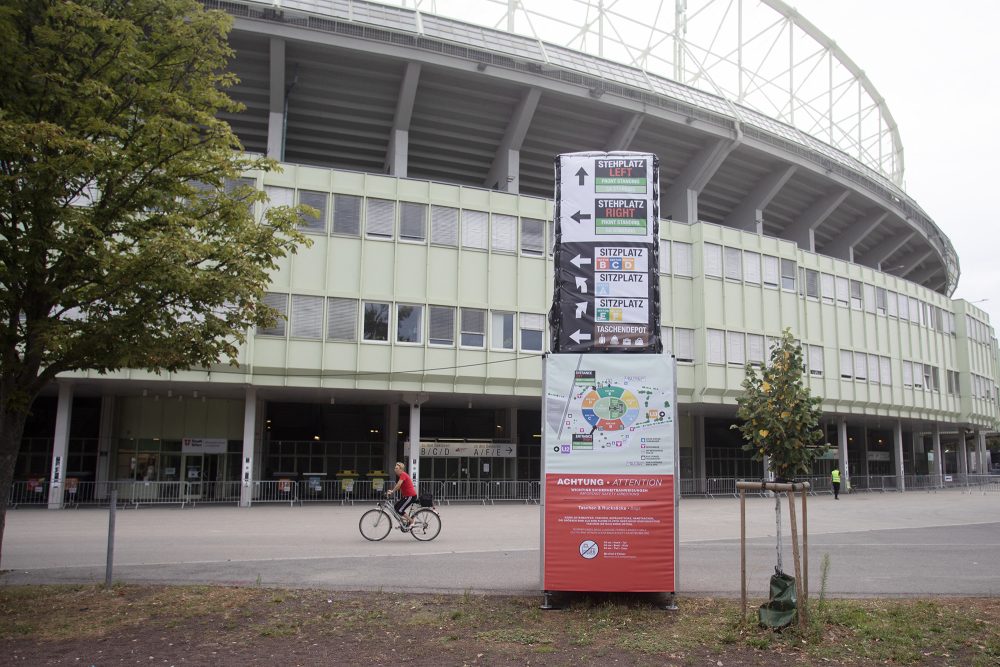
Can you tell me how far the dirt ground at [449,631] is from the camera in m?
6.79

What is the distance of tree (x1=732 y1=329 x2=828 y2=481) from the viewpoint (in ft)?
26.4

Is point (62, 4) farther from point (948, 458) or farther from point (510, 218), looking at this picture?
point (948, 458)

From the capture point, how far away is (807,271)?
3884cm

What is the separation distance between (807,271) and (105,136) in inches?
1395

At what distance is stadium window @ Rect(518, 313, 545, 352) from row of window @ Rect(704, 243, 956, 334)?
28.7 feet

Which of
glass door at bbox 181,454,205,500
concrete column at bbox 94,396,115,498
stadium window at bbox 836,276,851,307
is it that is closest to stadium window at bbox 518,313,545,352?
glass door at bbox 181,454,205,500

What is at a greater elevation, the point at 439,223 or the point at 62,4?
the point at 439,223

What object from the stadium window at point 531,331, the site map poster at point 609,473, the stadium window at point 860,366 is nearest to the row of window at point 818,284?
the stadium window at point 860,366

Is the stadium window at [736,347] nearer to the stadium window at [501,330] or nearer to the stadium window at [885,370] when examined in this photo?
the stadium window at [501,330]

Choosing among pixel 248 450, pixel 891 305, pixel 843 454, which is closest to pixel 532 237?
pixel 248 450

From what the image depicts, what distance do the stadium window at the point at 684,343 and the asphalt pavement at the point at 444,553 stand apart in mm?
12005

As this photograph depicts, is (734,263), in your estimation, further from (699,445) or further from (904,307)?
(904,307)

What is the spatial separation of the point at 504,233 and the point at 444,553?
1936 centimetres

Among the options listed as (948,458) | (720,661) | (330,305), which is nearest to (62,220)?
(720,661)
